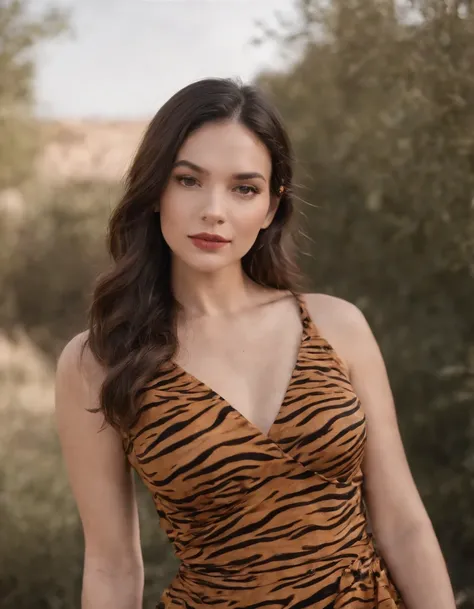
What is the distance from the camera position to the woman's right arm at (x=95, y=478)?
61.7 inches

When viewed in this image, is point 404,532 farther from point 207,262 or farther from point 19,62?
point 19,62

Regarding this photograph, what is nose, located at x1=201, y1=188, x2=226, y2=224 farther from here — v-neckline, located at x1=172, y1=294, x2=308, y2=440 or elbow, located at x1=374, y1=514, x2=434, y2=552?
elbow, located at x1=374, y1=514, x2=434, y2=552

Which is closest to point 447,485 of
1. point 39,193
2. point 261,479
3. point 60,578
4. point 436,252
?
point 436,252

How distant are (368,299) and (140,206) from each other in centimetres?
228

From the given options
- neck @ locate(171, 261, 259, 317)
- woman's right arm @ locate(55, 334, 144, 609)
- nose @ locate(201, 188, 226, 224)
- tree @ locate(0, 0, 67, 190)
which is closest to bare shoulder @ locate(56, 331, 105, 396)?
woman's right arm @ locate(55, 334, 144, 609)

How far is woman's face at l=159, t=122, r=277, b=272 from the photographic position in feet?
4.98

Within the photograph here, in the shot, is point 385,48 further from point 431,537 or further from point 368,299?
point 431,537

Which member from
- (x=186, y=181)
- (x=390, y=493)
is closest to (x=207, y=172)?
(x=186, y=181)

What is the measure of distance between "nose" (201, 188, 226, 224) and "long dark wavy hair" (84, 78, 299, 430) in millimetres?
99

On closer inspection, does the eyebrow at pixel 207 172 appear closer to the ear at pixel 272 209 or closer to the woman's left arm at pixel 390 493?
the ear at pixel 272 209

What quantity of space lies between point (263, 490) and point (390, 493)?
304 millimetres

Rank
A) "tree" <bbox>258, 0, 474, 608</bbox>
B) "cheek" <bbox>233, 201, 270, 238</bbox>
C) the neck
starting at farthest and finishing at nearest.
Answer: "tree" <bbox>258, 0, 474, 608</bbox> → the neck → "cheek" <bbox>233, 201, 270, 238</bbox>

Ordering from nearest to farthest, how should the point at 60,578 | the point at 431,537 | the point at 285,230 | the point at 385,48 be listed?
1. the point at 431,537
2. the point at 285,230
3. the point at 385,48
4. the point at 60,578

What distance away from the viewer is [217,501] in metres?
1.46
